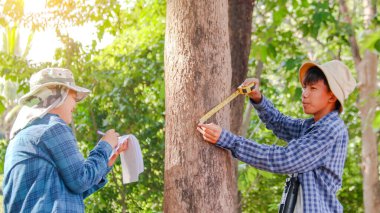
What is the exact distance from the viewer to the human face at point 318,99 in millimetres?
3334

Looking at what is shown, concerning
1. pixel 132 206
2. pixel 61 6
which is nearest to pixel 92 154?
pixel 61 6

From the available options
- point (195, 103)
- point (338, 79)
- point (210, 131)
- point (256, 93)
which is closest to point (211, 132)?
point (210, 131)

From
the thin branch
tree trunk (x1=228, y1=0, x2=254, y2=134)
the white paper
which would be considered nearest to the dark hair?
the white paper

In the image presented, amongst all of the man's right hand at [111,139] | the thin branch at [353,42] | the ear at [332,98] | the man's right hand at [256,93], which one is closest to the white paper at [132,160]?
the man's right hand at [111,139]

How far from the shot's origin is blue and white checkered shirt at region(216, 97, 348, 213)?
10.2ft

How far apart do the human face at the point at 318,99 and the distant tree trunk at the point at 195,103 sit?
382mm

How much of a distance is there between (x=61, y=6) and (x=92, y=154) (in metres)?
3.47

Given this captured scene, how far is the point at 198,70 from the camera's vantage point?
10.6ft

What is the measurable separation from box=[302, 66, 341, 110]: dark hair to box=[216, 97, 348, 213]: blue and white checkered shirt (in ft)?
0.42

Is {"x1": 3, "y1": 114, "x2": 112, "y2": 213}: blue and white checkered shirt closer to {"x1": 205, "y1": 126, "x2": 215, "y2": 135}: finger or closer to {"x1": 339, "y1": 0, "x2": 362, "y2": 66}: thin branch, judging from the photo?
{"x1": 205, "y1": 126, "x2": 215, "y2": 135}: finger

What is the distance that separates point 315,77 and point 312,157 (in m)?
0.44

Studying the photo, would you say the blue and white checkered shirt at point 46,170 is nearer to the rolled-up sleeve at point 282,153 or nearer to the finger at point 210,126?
the finger at point 210,126

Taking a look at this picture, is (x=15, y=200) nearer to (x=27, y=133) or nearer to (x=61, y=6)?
(x=27, y=133)

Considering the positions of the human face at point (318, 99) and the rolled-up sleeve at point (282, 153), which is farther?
the human face at point (318, 99)
